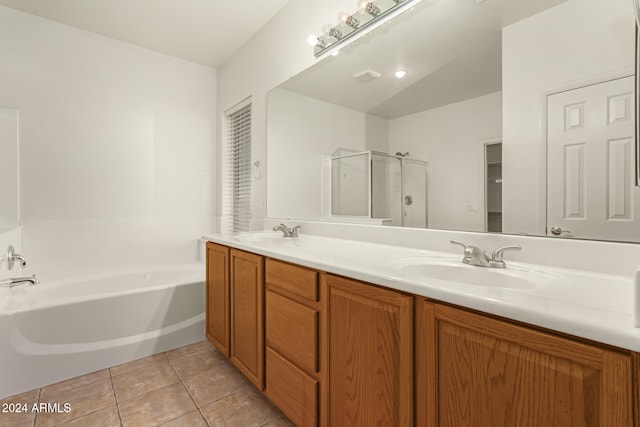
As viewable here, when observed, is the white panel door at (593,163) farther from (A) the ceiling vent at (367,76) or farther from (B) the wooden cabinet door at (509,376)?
(A) the ceiling vent at (367,76)

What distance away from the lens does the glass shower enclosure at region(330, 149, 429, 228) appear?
56.1 inches

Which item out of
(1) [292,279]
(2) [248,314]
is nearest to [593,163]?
(1) [292,279]

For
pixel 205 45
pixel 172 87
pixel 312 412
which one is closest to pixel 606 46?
pixel 312 412

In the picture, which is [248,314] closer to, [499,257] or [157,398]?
[157,398]

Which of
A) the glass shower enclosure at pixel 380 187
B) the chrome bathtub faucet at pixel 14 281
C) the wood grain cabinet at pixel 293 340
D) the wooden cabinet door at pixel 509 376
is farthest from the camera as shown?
the chrome bathtub faucet at pixel 14 281

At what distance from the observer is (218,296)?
6.37 feet

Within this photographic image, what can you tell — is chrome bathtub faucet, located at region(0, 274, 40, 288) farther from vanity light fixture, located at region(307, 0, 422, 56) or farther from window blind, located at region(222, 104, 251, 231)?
vanity light fixture, located at region(307, 0, 422, 56)

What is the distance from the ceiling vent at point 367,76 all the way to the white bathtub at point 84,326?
191 cm

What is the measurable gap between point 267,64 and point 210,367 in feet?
7.61

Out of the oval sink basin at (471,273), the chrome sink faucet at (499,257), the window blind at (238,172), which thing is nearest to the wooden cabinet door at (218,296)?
the window blind at (238,172)

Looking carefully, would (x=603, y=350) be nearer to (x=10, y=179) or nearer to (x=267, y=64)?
(x=267, y=64)

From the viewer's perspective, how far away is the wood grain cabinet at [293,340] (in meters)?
1.15

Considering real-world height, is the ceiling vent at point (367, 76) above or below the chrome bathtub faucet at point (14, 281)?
above

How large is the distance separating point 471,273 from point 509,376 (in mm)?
427
